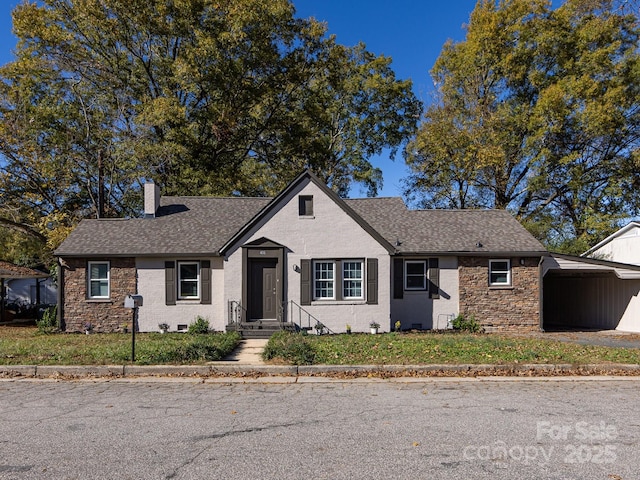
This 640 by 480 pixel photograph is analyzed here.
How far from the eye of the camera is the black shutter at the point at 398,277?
17.1 m

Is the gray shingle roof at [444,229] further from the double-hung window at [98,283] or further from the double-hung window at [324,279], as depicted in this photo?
the double-hung window at [98,283]

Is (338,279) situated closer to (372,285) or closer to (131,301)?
(372,285)

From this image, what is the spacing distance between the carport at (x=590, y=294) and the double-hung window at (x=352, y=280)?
7.30 m

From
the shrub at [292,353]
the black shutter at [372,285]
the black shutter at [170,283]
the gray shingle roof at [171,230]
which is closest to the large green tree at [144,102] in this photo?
the gray shingle roof at [171,230]

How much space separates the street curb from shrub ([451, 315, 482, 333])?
692 centimetres

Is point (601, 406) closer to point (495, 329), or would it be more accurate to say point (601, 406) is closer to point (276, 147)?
point (495, 329)

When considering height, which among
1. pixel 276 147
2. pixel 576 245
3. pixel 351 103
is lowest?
pixel 576 245

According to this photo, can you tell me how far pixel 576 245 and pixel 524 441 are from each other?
23945mm

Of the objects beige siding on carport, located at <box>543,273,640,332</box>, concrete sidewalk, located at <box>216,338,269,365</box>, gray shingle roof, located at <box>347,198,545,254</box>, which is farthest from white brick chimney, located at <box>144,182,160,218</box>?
beige siding on carport, located at <box>543,273,640,332</box>

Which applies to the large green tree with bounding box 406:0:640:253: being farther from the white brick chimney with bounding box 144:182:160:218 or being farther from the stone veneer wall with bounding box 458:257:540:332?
the white brick chimney with bounding box 144:182:160:218

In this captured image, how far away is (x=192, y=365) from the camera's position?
987 cm

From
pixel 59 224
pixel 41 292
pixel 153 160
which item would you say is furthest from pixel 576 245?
pixel 41 292

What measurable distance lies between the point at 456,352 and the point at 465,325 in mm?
5963

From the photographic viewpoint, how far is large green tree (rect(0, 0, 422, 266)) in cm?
2270
